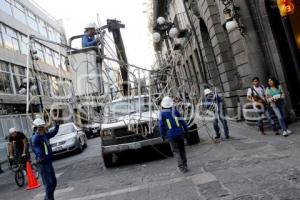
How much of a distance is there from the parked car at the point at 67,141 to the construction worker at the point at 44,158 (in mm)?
11153

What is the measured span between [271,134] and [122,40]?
5373 millimetres

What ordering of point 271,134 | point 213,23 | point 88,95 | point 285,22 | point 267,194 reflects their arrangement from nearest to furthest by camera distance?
point 267,194 < point 88,95 < point 271,134 < point 285,22 < point 213,23

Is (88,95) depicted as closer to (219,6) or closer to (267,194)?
(267,194)

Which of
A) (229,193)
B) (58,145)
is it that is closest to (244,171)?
(229,193)

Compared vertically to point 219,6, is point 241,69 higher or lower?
lower

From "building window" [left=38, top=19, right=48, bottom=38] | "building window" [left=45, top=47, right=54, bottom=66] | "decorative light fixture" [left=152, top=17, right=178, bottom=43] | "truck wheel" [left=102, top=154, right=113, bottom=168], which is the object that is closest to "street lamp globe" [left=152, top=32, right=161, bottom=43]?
"decorative light fixture" [left=152, top=17, right=178, bottom=43]

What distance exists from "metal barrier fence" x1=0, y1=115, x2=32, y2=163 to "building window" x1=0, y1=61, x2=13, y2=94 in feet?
6.94

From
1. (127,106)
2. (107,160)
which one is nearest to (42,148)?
(107,160)

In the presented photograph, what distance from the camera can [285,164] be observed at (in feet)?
27.0

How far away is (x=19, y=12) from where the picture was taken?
128 feet

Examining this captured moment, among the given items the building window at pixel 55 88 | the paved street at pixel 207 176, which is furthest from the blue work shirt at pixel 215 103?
the building window at pixel 55 88

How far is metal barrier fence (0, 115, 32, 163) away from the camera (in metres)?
25.6

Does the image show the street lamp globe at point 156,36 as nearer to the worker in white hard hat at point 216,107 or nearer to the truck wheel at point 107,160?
the worker in white hard hat at point 216,107

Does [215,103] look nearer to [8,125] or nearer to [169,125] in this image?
[169,125]
